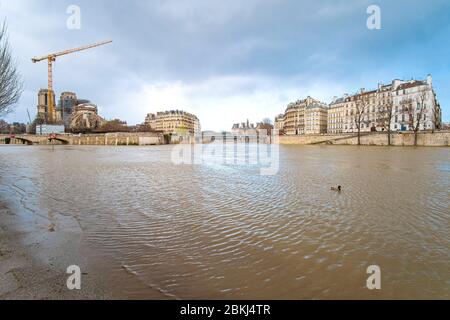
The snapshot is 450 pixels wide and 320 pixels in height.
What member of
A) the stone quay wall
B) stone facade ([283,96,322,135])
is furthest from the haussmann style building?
the stone quay wall

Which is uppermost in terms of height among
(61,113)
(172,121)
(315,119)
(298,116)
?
(61,113)

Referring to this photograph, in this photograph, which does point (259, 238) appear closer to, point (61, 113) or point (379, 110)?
point (379, 110)

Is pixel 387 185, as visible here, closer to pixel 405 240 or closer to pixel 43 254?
pixel 405 240

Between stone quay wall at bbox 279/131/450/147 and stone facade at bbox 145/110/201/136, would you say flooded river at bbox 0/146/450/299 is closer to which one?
stone quay wall at bbox 279/131/450/147

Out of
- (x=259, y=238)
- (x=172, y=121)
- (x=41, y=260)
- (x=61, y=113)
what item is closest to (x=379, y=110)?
(x=259, y=238)

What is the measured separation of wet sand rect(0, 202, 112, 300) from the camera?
319 cm

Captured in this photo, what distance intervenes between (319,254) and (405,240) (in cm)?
206

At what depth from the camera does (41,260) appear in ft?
13.3

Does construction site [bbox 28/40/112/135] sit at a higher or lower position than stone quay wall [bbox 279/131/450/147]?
higher

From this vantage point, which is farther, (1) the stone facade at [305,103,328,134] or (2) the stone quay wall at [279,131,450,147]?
(1) the stone facade at [305,103,328,134]

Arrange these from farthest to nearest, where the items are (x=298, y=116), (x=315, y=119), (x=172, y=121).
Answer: (x=172, y=121)
(x=298, y=116)
(x=315, y=119)

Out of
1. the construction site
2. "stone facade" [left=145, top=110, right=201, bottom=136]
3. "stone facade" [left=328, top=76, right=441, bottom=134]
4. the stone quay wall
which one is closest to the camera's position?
the stone quay wall

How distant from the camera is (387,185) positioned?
11305 mm

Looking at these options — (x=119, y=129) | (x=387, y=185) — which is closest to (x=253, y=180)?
(x=387, y=185)
